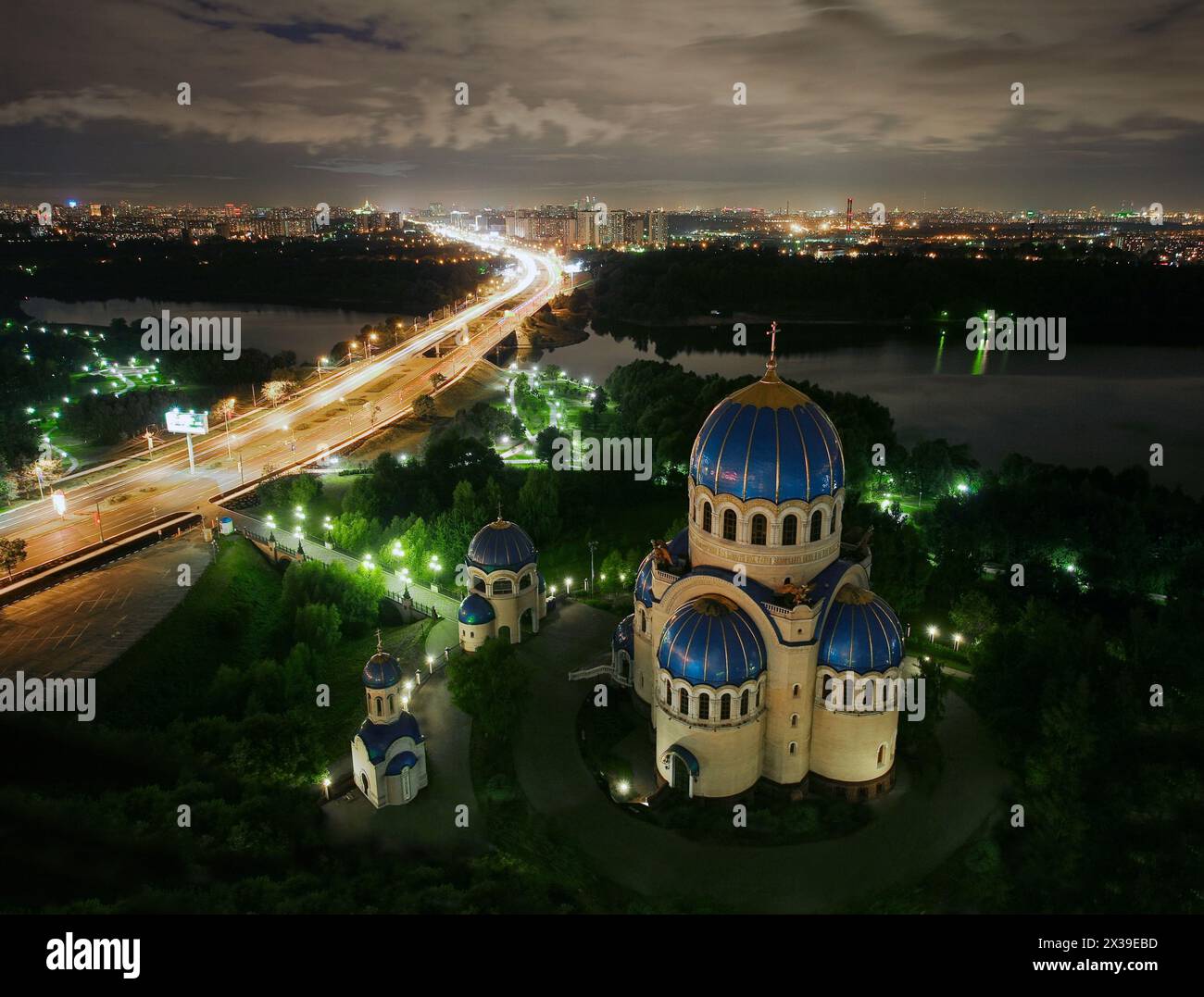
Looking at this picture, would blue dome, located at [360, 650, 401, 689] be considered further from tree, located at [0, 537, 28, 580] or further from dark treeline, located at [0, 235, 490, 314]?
dark treeline, located at [0, 235, 490, 314]

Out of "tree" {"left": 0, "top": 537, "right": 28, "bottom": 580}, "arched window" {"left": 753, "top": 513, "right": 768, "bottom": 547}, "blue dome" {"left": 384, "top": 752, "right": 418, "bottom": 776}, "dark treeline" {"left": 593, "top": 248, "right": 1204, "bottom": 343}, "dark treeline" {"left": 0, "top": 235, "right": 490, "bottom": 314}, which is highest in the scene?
"dark treeline" {"left": 0, "top": 235, "right": 490, "bottom": 314}

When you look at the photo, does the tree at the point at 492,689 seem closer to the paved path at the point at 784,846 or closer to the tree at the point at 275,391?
the paved path at the point at 784,846

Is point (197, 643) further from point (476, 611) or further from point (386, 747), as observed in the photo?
point (386, 747)

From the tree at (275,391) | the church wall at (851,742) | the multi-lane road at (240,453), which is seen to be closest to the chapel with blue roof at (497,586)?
the church wall at (851,742)

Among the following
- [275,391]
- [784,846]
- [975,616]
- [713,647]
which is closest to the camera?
[784,846]

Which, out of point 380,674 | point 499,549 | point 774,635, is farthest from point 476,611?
point 774,635

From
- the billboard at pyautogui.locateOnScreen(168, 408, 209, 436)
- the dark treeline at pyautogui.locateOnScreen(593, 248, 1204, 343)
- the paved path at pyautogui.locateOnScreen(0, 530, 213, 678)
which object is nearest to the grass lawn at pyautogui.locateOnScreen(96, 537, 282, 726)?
the paved path at pyautogui.locateOnScreen(0, 530, 213, 678)

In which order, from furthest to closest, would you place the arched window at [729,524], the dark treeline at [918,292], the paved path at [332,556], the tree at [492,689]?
the dark treeline at [918,292] < the paved path at [332,556] < the tree at [492,689] < the arched window at [729,524]
